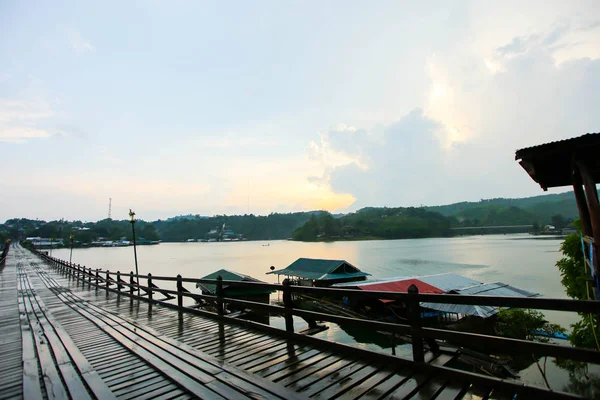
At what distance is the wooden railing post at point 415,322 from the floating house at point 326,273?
93.5 feet

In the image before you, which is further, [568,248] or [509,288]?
[509,288]

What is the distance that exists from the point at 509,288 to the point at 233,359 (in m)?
22.5

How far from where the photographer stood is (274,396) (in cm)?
349

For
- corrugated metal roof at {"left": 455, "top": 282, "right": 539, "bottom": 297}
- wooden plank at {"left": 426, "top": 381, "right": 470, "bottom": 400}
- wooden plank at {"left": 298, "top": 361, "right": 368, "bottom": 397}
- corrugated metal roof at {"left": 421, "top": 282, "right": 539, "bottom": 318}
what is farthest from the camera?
corrugated metal roof at {"left": 455, "top": 282, "right": 539, "bottom": 297}

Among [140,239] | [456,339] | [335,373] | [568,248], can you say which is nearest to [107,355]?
[335,373]

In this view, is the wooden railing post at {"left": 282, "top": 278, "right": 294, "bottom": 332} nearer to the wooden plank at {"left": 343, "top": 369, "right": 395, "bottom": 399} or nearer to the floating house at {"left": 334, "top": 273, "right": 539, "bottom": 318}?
the wooden plank at {"left": 343, "top": 369, "right": 395, "bottom": 399}

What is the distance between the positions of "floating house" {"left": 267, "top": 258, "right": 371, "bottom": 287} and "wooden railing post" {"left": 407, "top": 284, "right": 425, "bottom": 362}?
2850 cm

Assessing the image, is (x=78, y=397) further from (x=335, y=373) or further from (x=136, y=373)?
(x=335, y=373)

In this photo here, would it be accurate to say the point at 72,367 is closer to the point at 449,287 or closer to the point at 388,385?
the point at 388,385

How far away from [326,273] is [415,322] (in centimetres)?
2989

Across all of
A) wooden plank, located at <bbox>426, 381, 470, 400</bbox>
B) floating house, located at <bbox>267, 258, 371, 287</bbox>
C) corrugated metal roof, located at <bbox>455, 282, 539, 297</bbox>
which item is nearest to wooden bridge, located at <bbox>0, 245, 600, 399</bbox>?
wooden plank, located at <bbox>426, 381, 470, 400</bbox>

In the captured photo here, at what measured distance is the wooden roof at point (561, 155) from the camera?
15.1 feet

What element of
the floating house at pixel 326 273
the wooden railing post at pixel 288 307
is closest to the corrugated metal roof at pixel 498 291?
the floating house at pixel 326 273

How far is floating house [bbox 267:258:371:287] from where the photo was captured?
1289 inches
